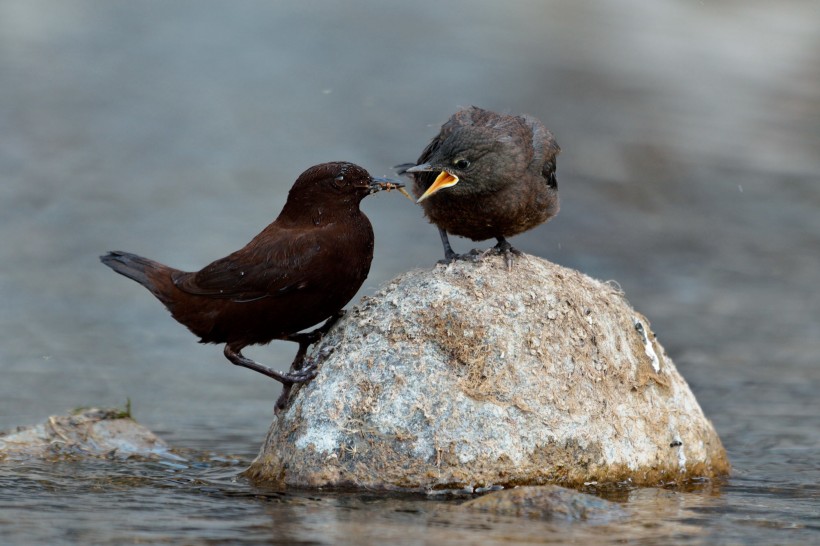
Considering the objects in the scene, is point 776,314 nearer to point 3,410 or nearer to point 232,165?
point 232,165

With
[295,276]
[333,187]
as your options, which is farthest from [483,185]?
[295,276]

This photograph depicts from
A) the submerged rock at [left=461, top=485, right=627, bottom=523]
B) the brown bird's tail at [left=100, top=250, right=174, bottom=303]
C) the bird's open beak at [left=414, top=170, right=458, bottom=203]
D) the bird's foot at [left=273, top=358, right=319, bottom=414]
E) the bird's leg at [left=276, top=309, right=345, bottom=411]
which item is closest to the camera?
the submerged rock at [left=461, top=485, right=627, bottom=523]

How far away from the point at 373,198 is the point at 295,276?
7.41 metres

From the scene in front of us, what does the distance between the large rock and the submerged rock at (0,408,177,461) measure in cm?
145

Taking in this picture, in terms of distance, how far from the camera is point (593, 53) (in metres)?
17.5

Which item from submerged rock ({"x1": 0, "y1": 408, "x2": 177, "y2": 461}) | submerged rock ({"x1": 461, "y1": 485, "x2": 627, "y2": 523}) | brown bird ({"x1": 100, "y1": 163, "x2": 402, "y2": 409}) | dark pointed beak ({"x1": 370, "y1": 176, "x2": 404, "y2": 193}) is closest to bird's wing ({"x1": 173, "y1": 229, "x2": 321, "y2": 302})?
brown bird ({"x1": 100, "y1": 163, "x2": 402, "y2": 409})

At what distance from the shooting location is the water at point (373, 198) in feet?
21.1

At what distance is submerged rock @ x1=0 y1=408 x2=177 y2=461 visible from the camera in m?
7.36

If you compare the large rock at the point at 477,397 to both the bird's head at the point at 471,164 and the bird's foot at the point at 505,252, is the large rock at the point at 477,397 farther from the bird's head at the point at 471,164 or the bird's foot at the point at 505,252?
the bird's head at the point at 471,164

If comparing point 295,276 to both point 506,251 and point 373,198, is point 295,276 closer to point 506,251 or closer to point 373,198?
point 506,251

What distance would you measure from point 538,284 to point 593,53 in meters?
11.8

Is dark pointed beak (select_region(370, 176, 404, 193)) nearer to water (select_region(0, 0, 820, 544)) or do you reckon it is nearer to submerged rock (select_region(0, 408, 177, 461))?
water (select_region(0, 0, 820, 544))

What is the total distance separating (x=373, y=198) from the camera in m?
13.6

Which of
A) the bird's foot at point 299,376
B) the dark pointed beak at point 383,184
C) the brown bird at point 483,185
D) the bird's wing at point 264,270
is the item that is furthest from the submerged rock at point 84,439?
the brown bird at point 483,185
